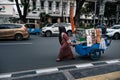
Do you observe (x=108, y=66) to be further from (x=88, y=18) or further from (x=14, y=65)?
(x=88, y=18)

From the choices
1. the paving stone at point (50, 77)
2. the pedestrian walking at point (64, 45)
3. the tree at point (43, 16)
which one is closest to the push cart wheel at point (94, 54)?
the pedestrian walking at point (64, 45)

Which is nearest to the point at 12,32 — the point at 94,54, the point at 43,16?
the point at 94,54

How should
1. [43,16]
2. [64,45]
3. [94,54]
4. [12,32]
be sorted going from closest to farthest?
[64,45] → [94,54] → [12,32] → [43,16]

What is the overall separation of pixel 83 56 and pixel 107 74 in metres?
3.36

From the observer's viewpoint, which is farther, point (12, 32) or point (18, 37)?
point (18, 37)

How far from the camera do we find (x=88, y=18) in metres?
52.8

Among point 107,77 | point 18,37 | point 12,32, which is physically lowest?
point 18,37

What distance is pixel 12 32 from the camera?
60.2 feet

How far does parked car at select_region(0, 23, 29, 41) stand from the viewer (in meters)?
18.1

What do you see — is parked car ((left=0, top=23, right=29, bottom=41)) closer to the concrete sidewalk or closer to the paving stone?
the paving stone

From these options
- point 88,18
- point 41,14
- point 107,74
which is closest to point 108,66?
point 107,74

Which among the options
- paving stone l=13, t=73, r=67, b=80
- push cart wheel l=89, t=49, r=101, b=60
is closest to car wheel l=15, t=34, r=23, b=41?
push cart wheel l=89, t=49, r=101, b=60

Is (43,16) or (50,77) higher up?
(43,16)

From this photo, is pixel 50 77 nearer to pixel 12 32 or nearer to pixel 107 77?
pixel 107 77
